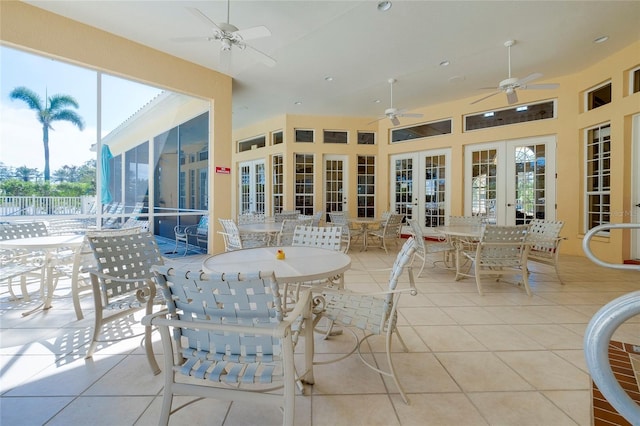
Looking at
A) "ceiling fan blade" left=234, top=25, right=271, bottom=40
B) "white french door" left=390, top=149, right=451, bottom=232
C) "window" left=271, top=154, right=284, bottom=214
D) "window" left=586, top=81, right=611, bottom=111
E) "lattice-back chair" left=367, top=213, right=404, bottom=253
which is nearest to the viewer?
"ceiling fan blade" left=234, top=25, right=271, bottom=40

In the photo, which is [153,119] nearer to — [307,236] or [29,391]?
[307,236]

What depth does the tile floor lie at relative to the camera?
1533 mm

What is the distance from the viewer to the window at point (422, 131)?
763cm

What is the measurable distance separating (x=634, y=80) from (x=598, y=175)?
5.28 ft

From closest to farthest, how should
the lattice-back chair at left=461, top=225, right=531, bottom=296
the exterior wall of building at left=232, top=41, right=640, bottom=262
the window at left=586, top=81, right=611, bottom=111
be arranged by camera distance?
the lattice-back chair at left=461, top=225, right=531, bottom=296 → the exterior wall of building at left=232, top=41, right=640, bottom=262 → the window at left=586, top=81, right=611, bottom=111

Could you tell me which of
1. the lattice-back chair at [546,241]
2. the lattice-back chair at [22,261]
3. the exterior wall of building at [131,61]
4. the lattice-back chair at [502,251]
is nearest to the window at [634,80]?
the lattice-back chair at [546,241]

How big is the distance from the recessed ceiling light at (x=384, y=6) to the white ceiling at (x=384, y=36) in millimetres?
Result: 63

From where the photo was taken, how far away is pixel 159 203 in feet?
18.6

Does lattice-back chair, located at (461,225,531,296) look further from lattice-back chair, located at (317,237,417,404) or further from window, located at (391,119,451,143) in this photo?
window, located at (391,119,451,143)

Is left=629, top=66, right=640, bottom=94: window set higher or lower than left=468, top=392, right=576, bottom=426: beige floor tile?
higher

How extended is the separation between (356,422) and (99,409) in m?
1.37

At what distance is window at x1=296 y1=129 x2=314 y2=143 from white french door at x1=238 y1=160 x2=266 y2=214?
148 cm

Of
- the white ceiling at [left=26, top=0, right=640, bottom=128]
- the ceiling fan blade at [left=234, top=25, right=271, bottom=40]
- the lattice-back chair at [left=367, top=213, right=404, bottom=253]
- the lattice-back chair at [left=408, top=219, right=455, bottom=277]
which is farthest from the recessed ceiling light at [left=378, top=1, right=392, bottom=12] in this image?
the lattice-back chair at [left=367, top=213, right=404, bottom=253]

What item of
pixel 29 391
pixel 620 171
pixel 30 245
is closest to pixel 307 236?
pixel 29 391
